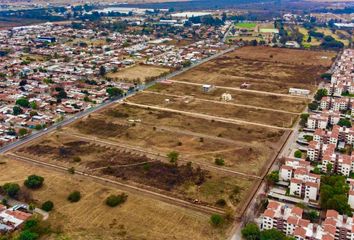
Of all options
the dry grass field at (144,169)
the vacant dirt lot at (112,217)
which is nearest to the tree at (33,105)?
the dry grass field at (144,169)

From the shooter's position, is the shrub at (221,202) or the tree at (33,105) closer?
the shrub at (221,202)

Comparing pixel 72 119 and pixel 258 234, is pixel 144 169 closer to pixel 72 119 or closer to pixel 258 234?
pixel 258 234

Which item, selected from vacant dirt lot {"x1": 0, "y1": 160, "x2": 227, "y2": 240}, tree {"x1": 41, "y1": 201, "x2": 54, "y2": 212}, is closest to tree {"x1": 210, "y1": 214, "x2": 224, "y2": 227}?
vacant dirt lot {"x1": 0, "y1": 160, "x2": 227, "y2": 240}

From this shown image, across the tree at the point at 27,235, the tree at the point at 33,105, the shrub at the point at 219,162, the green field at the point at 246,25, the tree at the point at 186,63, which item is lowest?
the shrub at the point at 219,162

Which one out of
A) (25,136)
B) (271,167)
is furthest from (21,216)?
(271,167)

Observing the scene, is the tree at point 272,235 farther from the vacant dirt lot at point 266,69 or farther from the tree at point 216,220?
the vacant dirt lot at point 266,69
